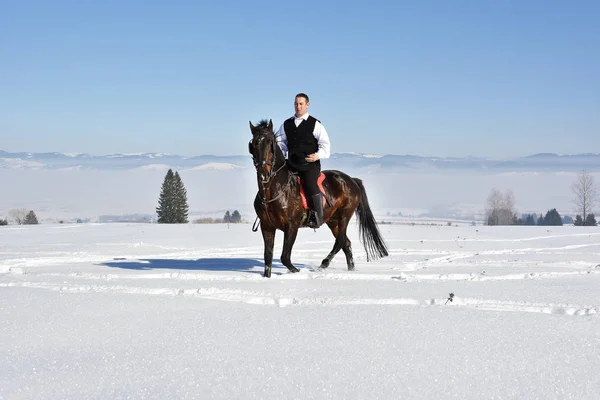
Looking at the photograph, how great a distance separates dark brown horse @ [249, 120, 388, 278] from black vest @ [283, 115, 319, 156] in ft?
1.44

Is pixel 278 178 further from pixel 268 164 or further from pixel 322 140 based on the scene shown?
pixel 322 140

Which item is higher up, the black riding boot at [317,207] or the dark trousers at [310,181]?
the dark trousers at [310,181]

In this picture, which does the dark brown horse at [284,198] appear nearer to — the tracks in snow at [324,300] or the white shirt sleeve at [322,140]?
the white shirt sleeve at [322,140]

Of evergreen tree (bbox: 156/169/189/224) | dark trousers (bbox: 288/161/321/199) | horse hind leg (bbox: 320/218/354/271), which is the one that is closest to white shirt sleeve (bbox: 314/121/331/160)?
dark trousers (bbox: 288/161/321/199)

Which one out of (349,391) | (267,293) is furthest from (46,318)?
(349,391)

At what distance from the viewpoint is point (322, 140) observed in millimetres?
8320

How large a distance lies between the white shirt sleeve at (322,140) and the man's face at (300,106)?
0.29 m

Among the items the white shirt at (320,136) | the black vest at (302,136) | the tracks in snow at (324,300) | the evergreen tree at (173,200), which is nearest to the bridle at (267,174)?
the black vest at (302,136)

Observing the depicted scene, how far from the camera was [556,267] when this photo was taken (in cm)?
866

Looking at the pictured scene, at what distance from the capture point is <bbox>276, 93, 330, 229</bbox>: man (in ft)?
26.8

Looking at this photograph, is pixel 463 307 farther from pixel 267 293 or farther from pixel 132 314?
pixel 132 314

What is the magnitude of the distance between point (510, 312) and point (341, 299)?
1.57m

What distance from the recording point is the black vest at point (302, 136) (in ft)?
27.0

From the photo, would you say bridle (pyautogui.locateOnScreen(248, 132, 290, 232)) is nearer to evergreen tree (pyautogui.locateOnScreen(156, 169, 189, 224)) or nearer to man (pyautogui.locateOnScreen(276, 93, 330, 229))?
man (pyautogui.locateOnScreen(276, 93, 330, 229))
